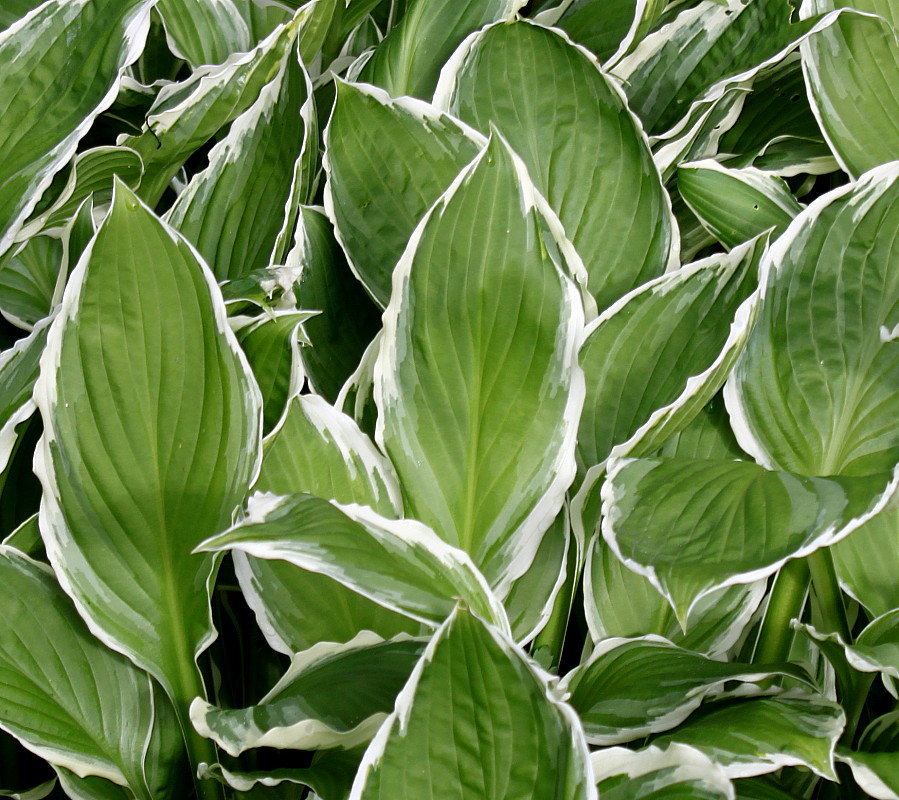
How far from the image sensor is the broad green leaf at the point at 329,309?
683 mm

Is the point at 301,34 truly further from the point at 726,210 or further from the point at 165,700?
the point at 165,700

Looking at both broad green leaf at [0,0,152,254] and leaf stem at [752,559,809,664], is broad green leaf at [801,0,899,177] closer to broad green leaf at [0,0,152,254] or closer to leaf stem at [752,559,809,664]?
leaf stem at [752,559,809,664]

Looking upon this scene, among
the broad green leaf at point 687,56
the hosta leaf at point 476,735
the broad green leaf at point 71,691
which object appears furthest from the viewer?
the broad green leaf at point 687,56

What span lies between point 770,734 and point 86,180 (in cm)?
59

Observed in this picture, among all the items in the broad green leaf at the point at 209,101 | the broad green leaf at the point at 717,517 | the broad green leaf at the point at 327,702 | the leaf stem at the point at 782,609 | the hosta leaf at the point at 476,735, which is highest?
the broad green leaf at the point at 209,101

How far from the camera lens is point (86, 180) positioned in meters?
0.70

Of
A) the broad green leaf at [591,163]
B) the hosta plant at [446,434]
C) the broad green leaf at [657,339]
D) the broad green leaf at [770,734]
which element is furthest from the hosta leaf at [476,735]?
the broad green leaf at [591,163]

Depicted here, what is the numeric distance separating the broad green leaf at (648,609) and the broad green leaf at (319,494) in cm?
13

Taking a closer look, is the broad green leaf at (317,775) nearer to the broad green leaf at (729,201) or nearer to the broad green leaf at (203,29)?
Result: the broad green leaf at (729,201)

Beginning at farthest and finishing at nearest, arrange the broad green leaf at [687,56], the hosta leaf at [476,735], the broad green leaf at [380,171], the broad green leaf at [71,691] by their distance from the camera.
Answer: the broad green leaf at [687,56]
the broad green leaf at [380,171]
the broad green leaf at [71,691]
the hosta leaf at [476,735]

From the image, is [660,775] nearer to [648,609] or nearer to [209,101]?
[648,609]

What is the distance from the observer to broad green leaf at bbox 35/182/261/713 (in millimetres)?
509

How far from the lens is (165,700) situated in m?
0.59

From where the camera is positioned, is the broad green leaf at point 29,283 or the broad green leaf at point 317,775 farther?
the broad green leaf at point 29,283
